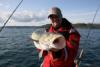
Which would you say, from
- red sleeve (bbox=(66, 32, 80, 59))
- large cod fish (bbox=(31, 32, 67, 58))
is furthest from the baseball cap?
large cod fish (bbox=(31, 32, 67, 58))

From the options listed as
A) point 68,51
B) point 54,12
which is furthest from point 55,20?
point 68,51

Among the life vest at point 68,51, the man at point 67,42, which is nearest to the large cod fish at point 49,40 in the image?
the man at point 67,42

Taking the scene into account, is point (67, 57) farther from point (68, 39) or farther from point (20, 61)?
point (20, 61)

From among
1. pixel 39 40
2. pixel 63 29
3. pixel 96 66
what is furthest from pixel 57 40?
pixel 96 66

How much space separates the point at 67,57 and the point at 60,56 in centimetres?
26

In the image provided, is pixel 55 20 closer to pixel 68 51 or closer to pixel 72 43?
pixel 72 43

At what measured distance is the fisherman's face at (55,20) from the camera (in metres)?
5.40

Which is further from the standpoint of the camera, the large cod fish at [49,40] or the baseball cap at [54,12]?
the baseball cap at [54,12]

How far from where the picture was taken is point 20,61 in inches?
692

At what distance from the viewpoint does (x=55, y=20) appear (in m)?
5.50

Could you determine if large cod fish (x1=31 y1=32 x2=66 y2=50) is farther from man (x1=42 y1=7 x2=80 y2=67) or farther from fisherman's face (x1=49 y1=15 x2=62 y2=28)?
fisherman's face (x1=49 y1=15 x2=62 y2=28)

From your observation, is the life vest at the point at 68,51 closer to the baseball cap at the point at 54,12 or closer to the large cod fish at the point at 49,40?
the baseball cap at the point at 54,12

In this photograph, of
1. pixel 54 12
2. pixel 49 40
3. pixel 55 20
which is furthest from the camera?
pixel 55 20

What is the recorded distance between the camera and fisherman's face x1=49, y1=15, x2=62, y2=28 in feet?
17.7
